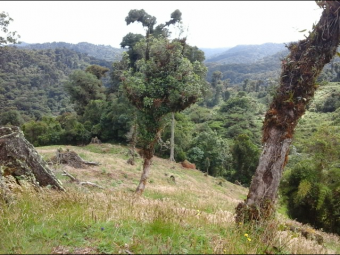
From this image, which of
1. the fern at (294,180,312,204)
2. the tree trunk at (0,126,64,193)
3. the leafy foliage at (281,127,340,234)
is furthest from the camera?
the fern at (294,180,312,204)

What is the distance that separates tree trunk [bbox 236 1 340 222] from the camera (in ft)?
14.7

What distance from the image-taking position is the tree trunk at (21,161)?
657 centimetres

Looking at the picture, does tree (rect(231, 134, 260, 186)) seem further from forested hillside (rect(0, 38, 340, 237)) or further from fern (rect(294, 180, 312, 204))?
fern (rect(294, 180, 312, 204))

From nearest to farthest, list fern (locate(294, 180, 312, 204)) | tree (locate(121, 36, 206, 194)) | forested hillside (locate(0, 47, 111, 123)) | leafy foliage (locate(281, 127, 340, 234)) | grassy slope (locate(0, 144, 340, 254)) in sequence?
grassy slope (locate(0, 144, 340, 254)), tree (locate(121, 36, 206, 194)), leafy foliage (locate(281, 127, 340, 234)), fern (locate(294, 180, 312, 204)), forested hillside (locate(0, 47, 111, 123))

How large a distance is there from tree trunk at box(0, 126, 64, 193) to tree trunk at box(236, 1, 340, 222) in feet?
17.0

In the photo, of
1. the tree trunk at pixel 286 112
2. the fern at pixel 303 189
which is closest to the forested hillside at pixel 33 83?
the fern at pixel 303 189

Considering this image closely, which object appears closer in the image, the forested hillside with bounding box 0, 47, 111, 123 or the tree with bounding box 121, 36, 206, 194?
the tree with bounding box 121, 36, 206, 194

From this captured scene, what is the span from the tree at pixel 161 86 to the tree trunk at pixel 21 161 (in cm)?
518

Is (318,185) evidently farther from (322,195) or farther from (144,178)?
(144,178)

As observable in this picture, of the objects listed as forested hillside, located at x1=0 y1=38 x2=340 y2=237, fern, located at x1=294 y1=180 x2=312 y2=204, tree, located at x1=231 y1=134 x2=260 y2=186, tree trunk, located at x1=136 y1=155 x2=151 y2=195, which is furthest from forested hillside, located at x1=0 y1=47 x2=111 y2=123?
fern, located at x1=294 y1=180 x2=312 y2=204

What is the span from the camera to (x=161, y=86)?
37.2 feet

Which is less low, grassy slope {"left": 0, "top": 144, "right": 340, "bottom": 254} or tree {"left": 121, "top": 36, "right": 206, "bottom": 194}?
tree {"left": 121, "top": 36, "right": 206, "bottom": 194}

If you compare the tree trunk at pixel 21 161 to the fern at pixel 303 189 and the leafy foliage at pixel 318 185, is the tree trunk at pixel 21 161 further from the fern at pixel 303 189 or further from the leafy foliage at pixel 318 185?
the leafy foliage at pixel 318 185

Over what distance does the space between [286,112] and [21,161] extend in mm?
6648
